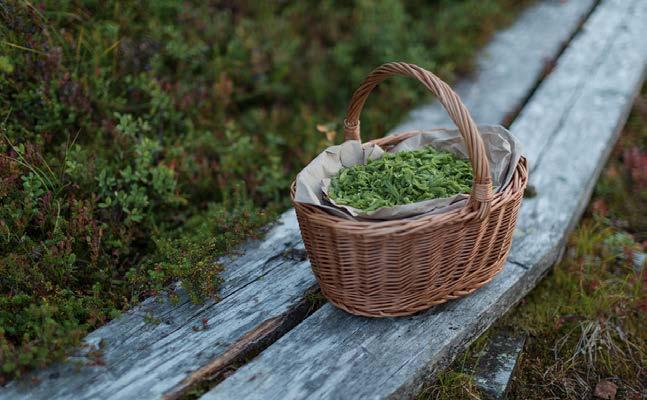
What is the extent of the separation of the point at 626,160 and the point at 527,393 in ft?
7.38

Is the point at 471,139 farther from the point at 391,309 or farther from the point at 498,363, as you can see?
the point at 498,363

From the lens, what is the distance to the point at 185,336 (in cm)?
261

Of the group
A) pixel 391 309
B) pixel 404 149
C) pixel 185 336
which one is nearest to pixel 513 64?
pixel 404 149

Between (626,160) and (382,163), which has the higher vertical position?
(382,163)

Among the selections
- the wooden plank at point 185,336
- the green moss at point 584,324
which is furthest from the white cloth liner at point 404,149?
the green moss at point 584,324

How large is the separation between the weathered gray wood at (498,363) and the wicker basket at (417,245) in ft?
1.30

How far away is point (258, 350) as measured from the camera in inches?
104

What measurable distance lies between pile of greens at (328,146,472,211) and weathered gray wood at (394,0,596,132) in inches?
62.2

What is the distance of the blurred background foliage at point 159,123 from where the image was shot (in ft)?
9.36

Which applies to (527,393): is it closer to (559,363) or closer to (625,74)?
(559,363)

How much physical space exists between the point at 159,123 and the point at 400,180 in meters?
2.01

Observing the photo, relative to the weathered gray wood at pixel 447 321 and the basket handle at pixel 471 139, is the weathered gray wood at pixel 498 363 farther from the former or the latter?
the basket handle at pixel 471 139

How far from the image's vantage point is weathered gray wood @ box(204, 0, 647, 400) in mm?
2396

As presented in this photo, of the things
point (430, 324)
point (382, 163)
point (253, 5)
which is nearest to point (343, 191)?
point (382, 163)
